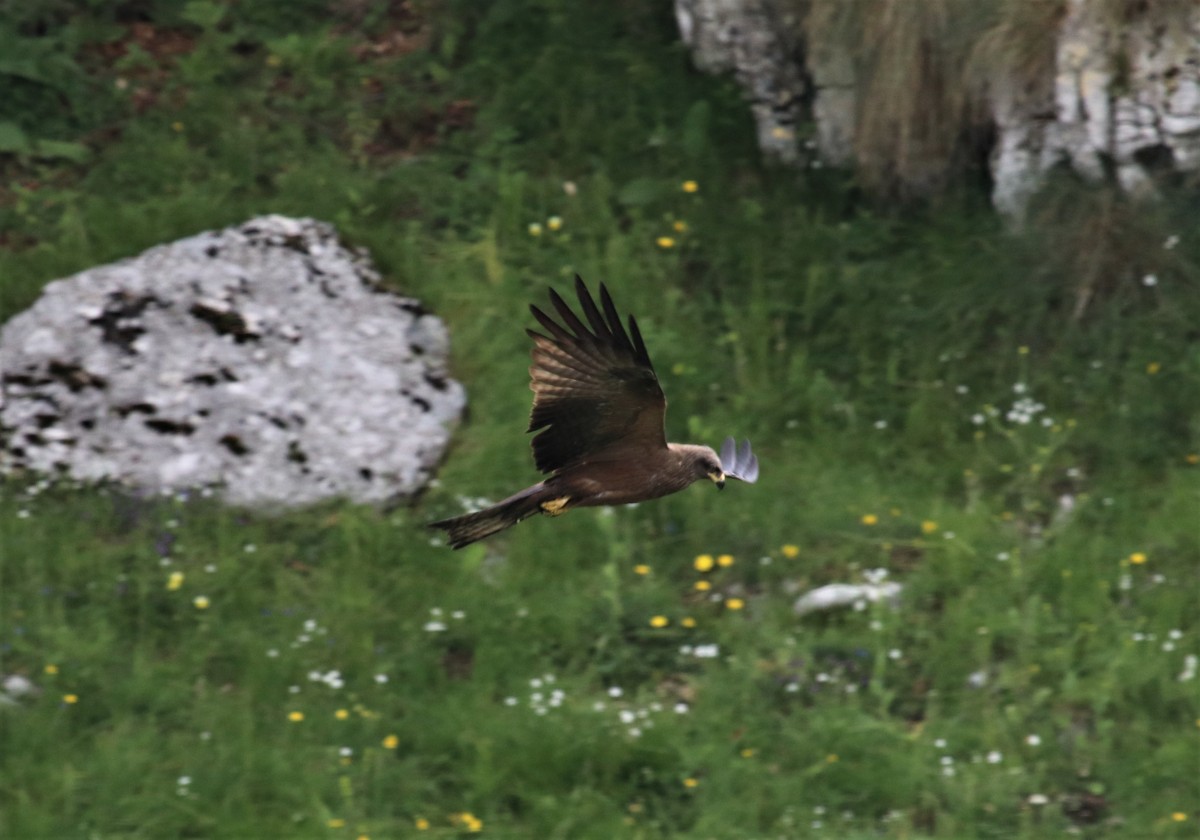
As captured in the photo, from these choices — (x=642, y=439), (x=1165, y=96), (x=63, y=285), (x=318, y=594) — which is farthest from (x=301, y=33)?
(x=642, y=439)

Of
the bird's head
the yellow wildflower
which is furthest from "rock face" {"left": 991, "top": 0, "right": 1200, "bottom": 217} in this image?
the bird's head

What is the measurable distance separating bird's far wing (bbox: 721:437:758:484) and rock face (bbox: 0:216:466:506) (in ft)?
7.58

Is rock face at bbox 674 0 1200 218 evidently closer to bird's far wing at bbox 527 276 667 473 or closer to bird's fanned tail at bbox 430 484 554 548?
bird's far wing at bbox 527 276 667 473

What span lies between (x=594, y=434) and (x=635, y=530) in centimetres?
274

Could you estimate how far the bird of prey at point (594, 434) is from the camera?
4137 mm

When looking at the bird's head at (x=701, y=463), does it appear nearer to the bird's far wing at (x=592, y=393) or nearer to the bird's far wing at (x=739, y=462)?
the bird's far wing at (x=592, y=393)

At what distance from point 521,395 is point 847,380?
1303 mm

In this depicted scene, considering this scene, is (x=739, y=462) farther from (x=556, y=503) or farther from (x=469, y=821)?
(x=469, y=821)

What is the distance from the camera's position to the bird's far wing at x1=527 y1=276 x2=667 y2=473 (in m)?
4.12

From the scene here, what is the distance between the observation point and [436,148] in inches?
326

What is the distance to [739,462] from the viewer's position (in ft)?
16.6

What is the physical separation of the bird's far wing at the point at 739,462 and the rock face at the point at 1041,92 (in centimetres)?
275

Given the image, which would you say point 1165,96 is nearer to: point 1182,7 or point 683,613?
point 1182,7

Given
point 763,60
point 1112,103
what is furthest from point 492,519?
point 763,60
